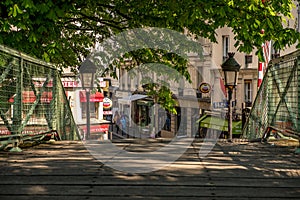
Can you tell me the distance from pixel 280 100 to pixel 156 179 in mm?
4255

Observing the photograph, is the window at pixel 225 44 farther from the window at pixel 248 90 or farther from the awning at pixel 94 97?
the awning at pixel 94 97

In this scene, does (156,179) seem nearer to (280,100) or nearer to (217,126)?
(280,100)

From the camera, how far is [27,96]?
735 cm

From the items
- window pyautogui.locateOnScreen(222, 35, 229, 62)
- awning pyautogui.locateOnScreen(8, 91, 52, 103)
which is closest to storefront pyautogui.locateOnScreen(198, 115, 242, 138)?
window pyautogui.locateOnScreen(222, 35, 229, 62)

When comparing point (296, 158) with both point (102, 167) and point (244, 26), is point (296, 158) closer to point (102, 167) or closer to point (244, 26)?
point (102, 167)

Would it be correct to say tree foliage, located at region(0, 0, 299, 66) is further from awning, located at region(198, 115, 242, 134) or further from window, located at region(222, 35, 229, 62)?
window, located at region(222, 35, 229, 62)

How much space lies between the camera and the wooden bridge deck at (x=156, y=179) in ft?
11.9

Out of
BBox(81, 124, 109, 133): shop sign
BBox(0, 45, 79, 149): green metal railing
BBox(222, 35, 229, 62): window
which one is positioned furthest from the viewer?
BBox(222, 35, 229, 62): window

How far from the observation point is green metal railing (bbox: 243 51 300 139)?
6.64 meters

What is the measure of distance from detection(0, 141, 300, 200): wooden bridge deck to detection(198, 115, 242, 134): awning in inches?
887

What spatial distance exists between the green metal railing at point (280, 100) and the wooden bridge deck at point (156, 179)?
1154 mm

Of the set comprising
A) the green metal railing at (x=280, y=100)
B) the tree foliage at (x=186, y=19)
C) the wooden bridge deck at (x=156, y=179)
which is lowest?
the wooden bridge deck at (x=156, y=179)

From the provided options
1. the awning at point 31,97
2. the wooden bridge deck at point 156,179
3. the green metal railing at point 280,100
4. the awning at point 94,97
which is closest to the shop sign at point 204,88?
the awning at point 94,97

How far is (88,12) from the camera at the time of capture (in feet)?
51.0
